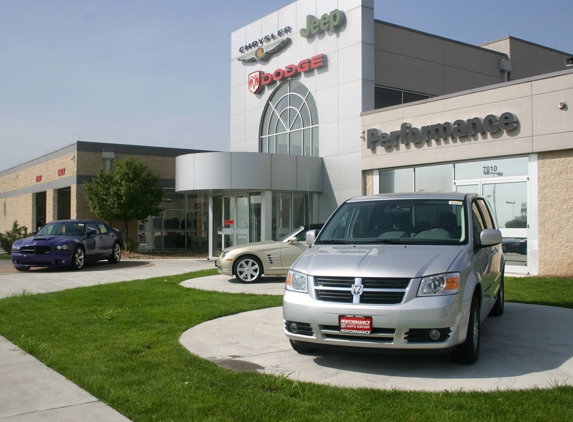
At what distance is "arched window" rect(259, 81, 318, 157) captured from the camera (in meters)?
22.3

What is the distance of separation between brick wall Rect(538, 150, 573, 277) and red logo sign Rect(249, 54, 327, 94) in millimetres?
9443

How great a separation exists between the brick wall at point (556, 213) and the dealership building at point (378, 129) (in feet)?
0.09

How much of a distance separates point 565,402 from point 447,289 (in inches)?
53.8

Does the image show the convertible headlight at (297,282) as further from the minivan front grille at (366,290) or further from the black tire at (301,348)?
the black tire at (301,348)

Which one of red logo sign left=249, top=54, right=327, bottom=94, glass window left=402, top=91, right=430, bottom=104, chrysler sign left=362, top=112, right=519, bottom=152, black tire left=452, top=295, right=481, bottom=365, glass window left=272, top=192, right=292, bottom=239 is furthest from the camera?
red logo sign left=249, top=54, right=327, bottom=94

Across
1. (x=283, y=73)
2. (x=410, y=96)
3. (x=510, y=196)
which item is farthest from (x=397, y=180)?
(x=283, y=73)

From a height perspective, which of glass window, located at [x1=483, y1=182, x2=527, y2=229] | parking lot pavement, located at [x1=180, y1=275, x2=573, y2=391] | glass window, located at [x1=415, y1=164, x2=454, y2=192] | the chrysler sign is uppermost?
the chrysler sign

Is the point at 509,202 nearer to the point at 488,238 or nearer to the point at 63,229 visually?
the point at 488,238

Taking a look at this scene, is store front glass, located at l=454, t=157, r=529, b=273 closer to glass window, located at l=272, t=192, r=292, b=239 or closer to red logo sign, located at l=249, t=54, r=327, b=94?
glass window, located at l=272, t=192, r=292, b=239

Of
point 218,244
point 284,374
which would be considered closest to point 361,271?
point 284,374

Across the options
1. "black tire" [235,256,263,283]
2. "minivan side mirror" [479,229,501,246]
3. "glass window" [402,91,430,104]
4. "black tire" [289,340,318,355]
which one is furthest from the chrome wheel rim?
"glass window" [402,91,430,104]

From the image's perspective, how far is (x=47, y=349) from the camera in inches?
270

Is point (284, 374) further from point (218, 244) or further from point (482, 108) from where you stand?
point (218, 244)

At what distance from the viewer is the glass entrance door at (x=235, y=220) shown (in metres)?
21.8
